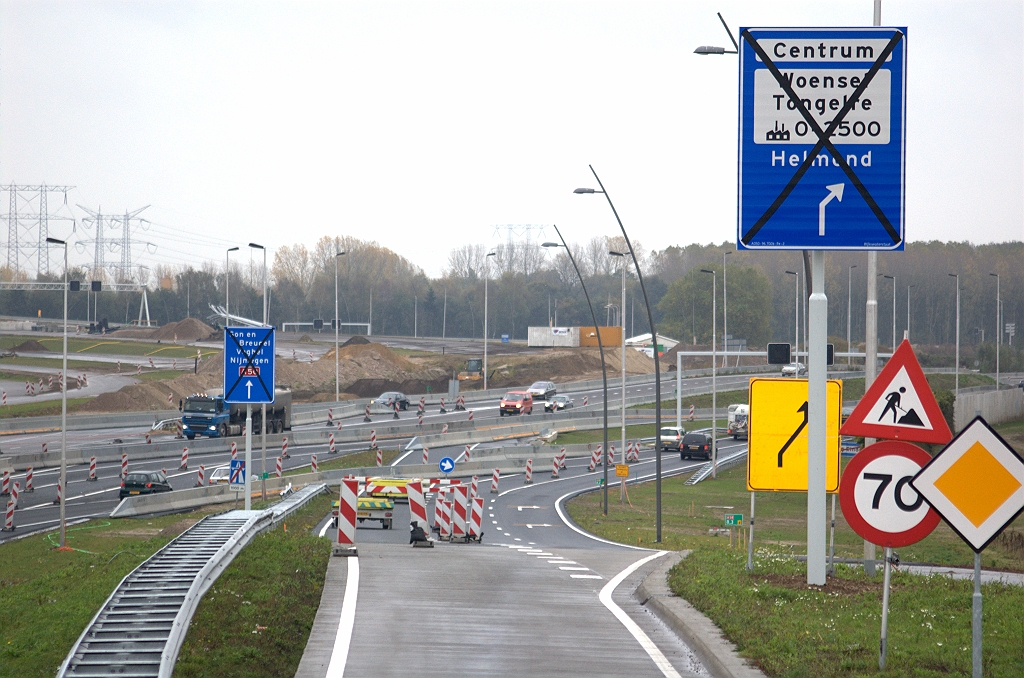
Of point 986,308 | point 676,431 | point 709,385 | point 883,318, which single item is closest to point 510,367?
point 709,385

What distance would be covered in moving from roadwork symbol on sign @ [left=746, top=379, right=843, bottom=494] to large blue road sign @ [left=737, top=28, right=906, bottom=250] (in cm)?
272

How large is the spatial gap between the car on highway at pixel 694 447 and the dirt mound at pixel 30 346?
6958 centimetres

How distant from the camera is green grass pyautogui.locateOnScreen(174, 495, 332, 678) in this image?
952 cm

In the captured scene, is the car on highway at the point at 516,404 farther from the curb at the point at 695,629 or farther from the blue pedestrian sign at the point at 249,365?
the curb at the point at 695,629

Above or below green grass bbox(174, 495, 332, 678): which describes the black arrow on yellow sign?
above

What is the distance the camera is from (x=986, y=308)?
526 ft

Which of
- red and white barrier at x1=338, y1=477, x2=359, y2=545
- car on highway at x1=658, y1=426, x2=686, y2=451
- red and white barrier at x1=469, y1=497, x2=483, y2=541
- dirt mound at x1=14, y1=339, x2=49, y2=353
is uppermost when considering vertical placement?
dirt mound at x1=14, y1=339, x2=49, y2=353

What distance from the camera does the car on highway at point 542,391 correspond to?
294ft

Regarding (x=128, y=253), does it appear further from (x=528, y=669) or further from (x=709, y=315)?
(x=528, y=669)

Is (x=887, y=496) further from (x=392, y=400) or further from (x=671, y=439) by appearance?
(x=392, y=400)

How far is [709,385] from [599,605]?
88728 mm

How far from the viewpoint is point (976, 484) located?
284 inches

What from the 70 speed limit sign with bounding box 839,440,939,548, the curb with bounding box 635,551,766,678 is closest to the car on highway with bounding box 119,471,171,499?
the curb with bounding box 635,551,766,678

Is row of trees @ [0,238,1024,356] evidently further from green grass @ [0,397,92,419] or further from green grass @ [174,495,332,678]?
green grass @ [174,495,332,678]
